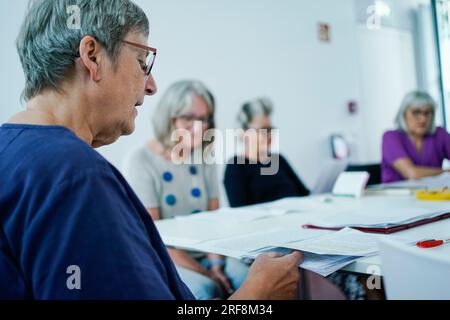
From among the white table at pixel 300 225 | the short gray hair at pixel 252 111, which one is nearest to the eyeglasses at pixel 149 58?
the white table at pixel 300 225

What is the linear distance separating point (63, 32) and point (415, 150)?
231 centimetres

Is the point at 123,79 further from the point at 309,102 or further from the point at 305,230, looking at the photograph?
the point at 309,102

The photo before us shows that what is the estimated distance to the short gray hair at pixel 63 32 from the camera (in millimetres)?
690

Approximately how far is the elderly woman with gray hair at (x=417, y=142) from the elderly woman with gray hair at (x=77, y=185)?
1949 millimetres

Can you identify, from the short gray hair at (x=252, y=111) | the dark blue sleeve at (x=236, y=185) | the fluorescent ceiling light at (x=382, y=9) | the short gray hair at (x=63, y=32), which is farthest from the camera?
the fluorescent ceiling light at (x=382, y=9)

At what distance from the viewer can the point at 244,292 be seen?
703 mm

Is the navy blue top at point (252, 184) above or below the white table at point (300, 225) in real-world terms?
above

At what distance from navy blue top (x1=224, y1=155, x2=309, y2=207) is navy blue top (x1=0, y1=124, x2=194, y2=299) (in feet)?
4.66

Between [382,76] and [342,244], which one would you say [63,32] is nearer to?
[342,244]

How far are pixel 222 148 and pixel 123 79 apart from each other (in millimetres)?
2031

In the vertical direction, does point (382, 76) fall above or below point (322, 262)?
above

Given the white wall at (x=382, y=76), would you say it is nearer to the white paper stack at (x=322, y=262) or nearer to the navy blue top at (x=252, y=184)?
the navy blue top at (x=252, y=184)

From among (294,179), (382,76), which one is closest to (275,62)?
(294,179)

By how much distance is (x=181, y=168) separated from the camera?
171cm
